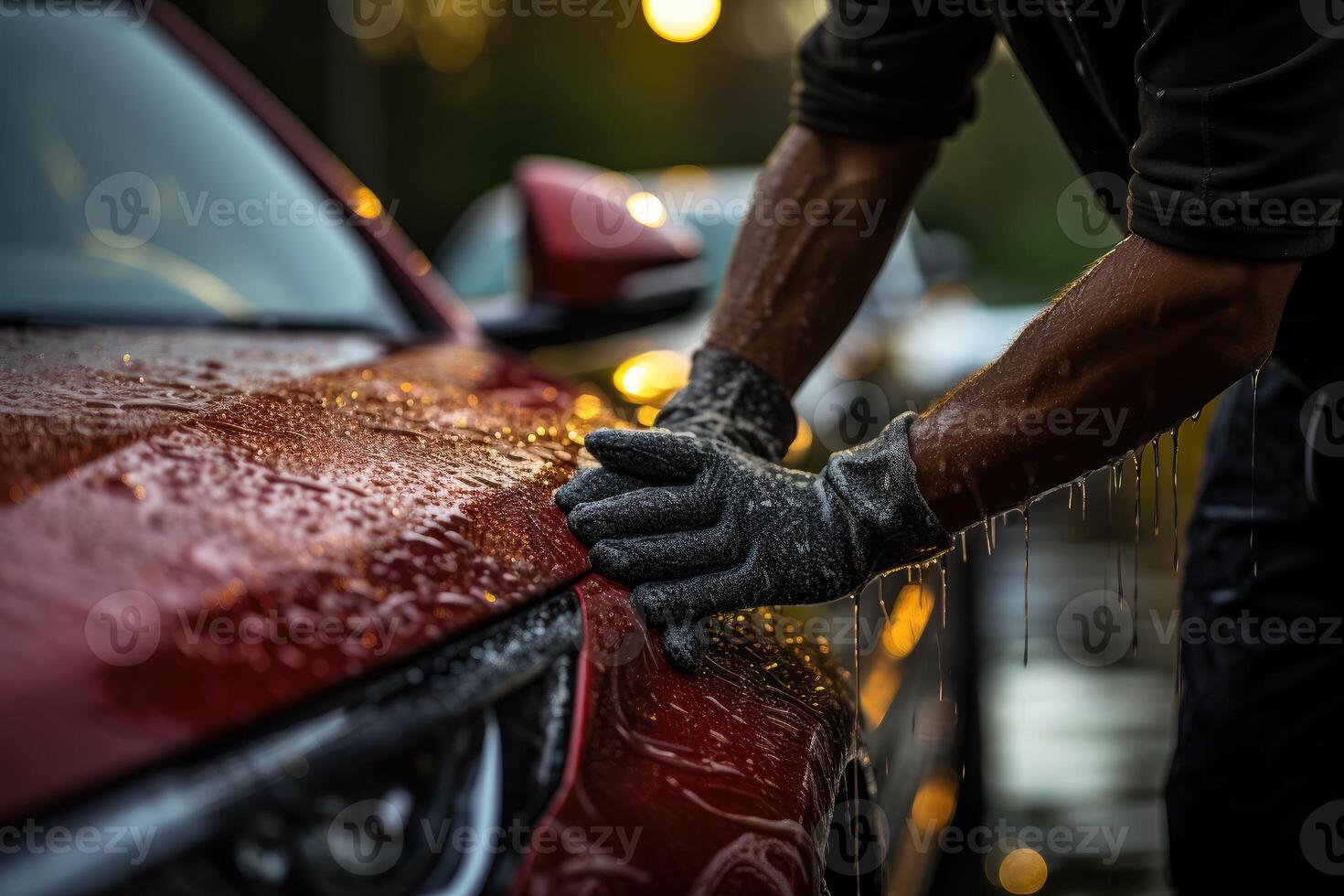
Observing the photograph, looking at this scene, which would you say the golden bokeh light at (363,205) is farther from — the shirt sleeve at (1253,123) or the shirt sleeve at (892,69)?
the shirt sleeve at (1253,123)

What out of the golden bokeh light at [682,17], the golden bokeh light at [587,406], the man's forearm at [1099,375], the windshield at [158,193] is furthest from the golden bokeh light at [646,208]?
the golden bokeh light at [682,17]

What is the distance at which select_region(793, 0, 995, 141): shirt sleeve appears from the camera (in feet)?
5.13

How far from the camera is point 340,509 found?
87 centimetres

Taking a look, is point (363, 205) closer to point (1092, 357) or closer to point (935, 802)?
point (1092, 357)

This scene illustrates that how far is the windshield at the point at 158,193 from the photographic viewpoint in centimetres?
176

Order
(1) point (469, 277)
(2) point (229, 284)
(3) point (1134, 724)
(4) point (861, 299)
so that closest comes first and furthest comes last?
(4) point (861, 299), (2) point (229, 284), (3) point (1134, 724), (1) point (469, 277)

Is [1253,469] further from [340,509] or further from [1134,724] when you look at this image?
[1134,724]

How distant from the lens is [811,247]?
1.62 meters

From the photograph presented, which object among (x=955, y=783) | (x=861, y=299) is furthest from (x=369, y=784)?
(x=955, y=783)

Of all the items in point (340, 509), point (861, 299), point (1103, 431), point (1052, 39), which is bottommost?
point (340, 509)

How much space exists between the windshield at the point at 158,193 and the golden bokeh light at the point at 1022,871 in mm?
1832

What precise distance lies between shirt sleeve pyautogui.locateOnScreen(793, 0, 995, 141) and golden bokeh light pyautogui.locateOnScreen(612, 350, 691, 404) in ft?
1.58

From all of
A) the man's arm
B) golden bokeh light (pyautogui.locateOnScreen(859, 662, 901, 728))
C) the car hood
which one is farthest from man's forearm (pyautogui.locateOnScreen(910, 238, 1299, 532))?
golden bokeh light (pyautogui.locateOnScreen(859, 662, 901, 728))

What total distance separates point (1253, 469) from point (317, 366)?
1388mm
